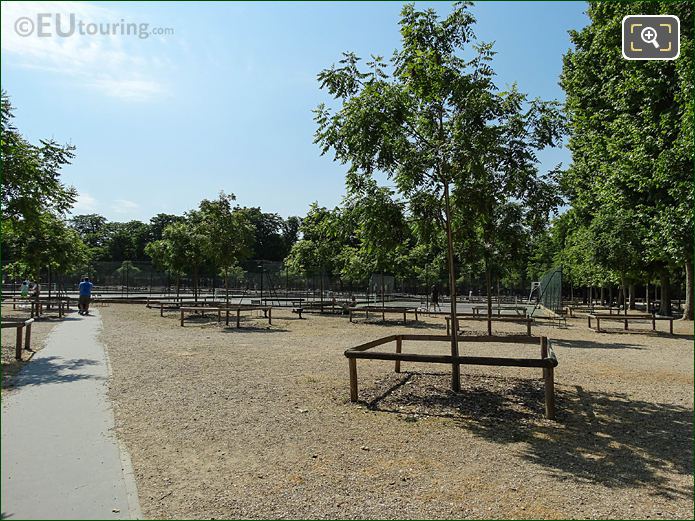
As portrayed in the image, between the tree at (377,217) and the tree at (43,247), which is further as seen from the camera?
the tree at (43,247)

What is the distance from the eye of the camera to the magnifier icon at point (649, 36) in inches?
177

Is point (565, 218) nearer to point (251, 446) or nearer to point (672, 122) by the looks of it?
point (672, 122)

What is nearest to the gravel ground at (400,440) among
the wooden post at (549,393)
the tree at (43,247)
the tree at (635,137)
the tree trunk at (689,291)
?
the wooden post at (549,393)

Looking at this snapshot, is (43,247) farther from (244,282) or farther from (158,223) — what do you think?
(158,223)

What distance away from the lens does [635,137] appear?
720 inches

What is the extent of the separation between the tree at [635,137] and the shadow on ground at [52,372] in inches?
528

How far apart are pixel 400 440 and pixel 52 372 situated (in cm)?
629

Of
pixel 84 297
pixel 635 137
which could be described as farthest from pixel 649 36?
pixel 84 297

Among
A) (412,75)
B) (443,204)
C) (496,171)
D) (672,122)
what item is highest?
(672,122)

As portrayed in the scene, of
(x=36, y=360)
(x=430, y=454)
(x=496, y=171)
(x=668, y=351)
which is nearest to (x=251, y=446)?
(x=430, y=454)

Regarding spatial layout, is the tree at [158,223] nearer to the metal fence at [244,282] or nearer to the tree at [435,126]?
the metal fence at [244,282]

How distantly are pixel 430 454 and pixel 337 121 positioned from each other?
4732 millimetres

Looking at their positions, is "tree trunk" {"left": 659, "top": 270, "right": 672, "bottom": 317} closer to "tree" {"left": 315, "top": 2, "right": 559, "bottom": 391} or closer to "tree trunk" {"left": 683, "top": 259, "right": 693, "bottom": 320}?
"tree trunk" {"left": 683, "top": 259, "right": 693, "bottom": 320}

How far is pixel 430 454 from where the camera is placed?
16.7 ft
